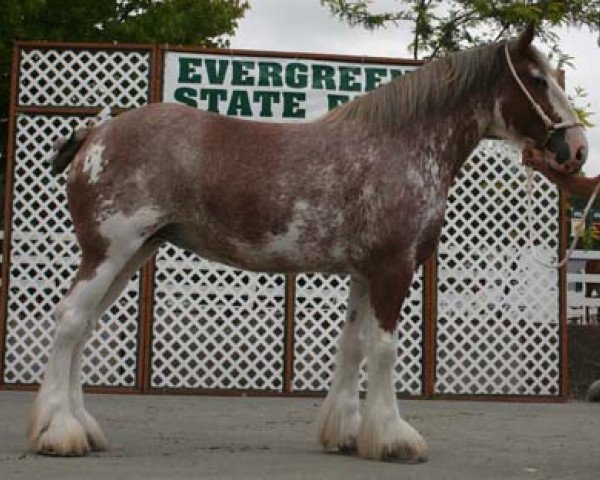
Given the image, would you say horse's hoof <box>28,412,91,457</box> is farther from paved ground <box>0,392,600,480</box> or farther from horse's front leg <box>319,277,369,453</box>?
horse's front leg <box>319,277,369,453</box>

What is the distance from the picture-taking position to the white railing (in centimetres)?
1154

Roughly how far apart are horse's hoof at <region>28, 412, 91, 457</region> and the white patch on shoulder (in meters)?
1.14

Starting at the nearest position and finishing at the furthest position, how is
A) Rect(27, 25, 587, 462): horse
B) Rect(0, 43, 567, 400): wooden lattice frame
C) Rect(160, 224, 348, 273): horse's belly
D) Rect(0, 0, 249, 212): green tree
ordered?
Rect(27, 25, 587, 462): horse, Rect(160, 224, 348, 273): horse's belly, Rect(0, 43, 567, 400): wooden lattice frame, Rect(0, 0, 249, 212): green tree

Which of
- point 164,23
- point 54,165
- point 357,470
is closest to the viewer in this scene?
point 357,470

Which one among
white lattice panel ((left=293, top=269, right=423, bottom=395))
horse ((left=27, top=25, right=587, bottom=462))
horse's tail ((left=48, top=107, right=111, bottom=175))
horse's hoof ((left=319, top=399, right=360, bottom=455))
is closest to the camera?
horse ((left=27, top=25, right=587, bottom=462))

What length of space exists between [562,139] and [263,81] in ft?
12.8

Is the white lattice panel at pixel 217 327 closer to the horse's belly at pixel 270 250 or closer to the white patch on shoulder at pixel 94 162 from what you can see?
the horse's belly at pixel 270 250

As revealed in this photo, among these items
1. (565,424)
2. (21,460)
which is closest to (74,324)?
(21,460)

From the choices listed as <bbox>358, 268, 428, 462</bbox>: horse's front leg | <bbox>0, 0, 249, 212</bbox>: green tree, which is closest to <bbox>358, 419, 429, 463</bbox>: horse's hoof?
<bbox>358, 268, 428, 462</bbox>: horse's front leg

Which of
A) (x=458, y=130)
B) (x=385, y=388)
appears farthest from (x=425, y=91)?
(x=385, y=388)

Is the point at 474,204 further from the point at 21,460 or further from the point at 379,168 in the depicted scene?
the point at 21,460

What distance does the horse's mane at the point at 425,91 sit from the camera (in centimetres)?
500

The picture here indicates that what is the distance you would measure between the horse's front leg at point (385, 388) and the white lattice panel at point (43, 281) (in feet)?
12.5

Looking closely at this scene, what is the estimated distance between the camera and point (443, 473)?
437 cm
